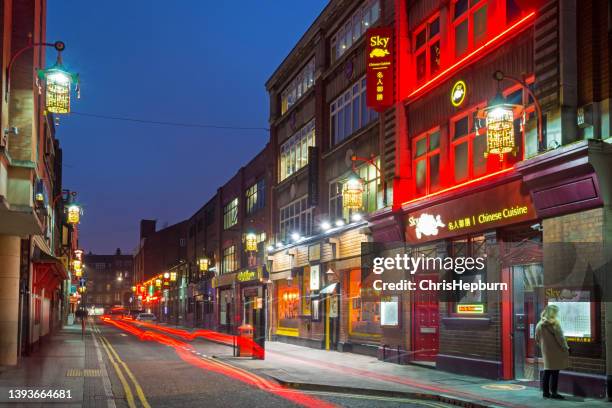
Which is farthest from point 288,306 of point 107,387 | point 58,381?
point 107,387

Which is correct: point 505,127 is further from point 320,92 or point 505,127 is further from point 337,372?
point 320,92

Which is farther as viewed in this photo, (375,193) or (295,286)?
(295,286)

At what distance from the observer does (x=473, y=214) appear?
19047 millimetres

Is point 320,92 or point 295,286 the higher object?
point 320,92

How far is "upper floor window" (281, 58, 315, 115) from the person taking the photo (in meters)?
35.9

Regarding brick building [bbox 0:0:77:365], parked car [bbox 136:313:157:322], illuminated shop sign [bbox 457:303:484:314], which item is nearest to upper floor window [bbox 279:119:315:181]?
brick building [bbox 0:0:77:365]

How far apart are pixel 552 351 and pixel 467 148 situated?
7.22 meters

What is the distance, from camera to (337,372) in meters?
20.4

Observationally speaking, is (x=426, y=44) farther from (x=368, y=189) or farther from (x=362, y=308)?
(x=362, y=308)

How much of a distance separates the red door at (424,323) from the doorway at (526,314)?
4674mm

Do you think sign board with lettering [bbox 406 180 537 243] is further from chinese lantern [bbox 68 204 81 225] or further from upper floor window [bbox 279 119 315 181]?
chinese lantern [bbox 68 204 81 225]

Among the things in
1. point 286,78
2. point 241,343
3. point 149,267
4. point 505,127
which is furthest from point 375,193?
point 149,267

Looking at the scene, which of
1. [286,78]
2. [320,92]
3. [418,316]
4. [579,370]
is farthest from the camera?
[286,78]

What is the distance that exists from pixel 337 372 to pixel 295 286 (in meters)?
16.5
